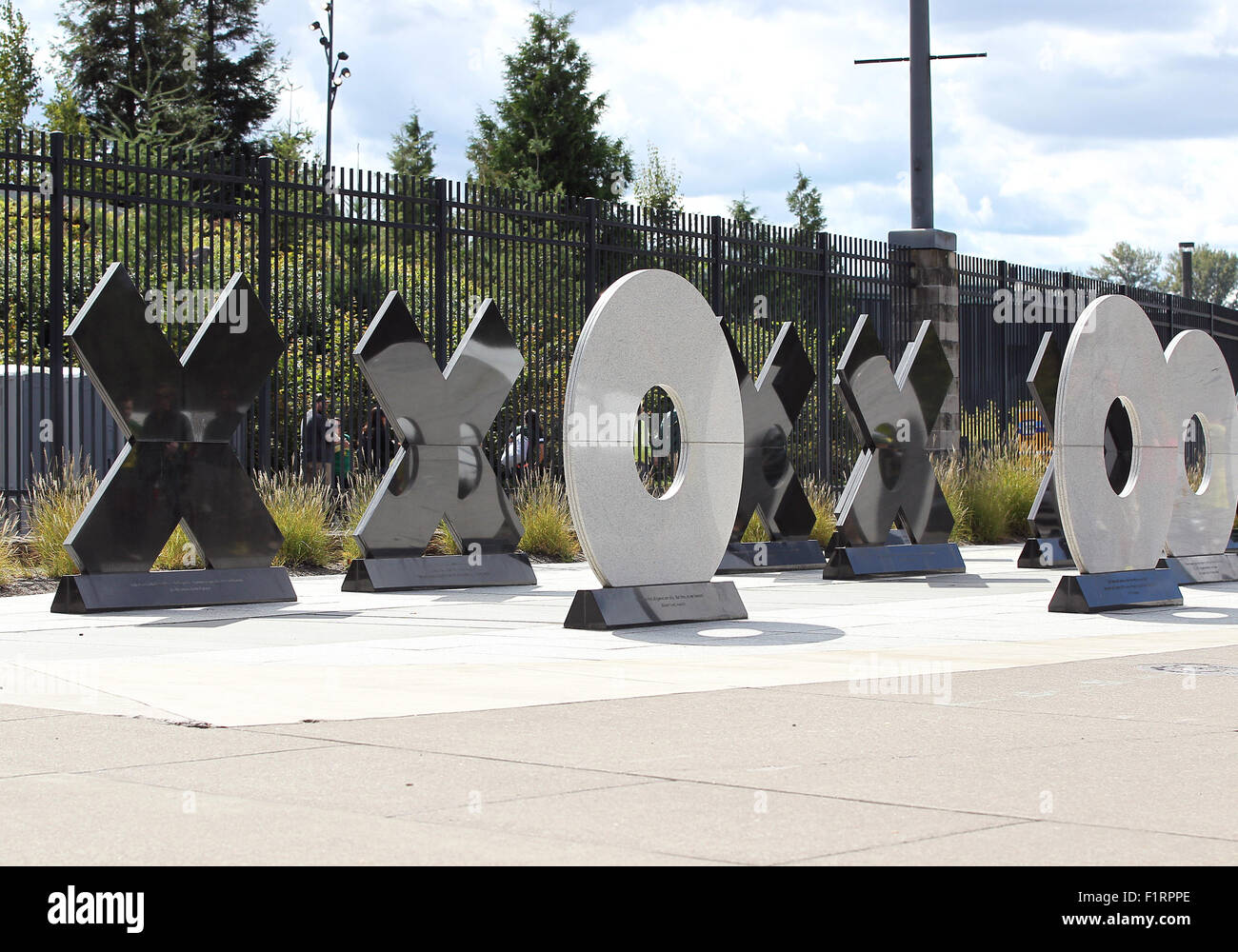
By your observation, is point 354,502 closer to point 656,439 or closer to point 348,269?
point 348,269

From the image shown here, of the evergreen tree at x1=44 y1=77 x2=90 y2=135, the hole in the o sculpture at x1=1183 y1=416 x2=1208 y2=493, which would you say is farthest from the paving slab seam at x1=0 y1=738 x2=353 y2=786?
the evergreen tree at x1=44 y1=77 x2=90 y2=135

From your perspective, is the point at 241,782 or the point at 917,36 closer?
the point at 241,782

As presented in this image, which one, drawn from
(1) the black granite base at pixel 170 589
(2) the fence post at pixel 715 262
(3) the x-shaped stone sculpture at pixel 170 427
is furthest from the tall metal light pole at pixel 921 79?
(1) the black granite base at pixel 170 589

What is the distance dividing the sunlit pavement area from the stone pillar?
38.4ft

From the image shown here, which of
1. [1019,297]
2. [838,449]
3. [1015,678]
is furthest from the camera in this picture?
[1019,297]

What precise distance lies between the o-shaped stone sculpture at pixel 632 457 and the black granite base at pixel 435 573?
309 cm

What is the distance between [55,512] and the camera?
13039 millimetres

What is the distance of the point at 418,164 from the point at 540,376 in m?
46.6

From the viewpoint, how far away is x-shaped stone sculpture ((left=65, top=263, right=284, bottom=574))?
1127 cm

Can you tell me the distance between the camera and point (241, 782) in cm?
511

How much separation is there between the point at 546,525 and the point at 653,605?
6.24m

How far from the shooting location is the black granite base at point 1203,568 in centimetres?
1396
